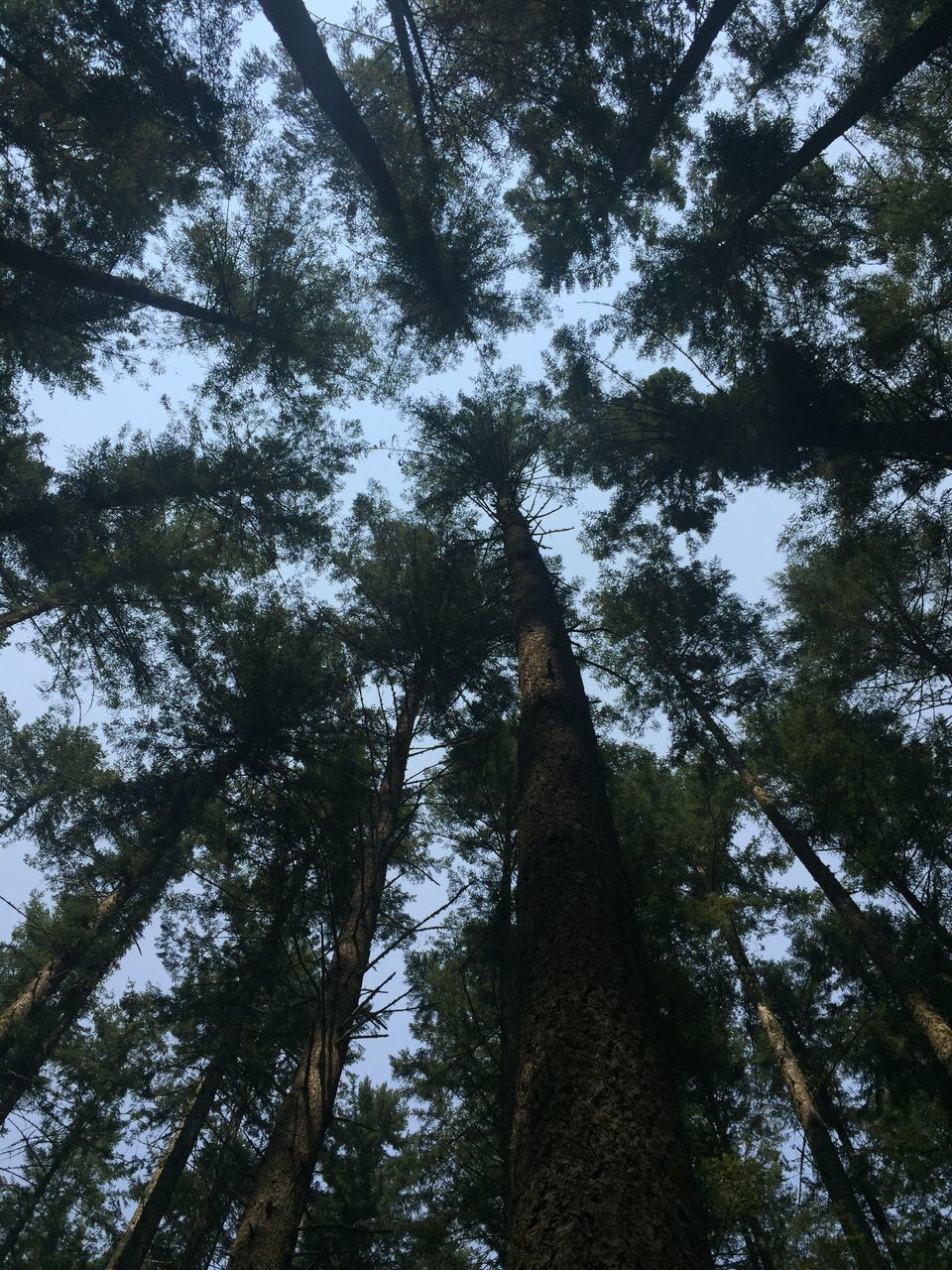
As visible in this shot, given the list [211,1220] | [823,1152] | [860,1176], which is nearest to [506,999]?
[211,1220]

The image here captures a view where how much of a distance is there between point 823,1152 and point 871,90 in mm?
12625

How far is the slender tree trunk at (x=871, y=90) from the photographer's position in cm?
792

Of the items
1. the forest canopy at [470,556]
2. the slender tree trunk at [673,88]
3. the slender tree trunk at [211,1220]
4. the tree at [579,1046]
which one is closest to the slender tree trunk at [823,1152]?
the forest canopy at [470,556]

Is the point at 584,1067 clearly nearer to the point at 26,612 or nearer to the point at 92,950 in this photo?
the point at 92,950

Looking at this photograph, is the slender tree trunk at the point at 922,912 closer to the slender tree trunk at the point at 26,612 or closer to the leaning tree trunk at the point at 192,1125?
the leaning tree trunk at the point at 192,1125

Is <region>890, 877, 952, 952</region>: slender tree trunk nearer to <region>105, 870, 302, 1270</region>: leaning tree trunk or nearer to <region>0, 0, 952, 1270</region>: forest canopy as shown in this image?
<region>0, 0, 952, 1270</region>: forest canopy


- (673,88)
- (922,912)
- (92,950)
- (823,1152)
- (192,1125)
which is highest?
(673,88)

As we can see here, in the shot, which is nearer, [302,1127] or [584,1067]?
[584,1067]

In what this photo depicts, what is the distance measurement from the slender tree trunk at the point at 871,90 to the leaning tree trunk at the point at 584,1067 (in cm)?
899

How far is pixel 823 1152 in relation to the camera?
8586 mm

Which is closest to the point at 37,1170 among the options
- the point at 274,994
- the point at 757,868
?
the point at 274,994

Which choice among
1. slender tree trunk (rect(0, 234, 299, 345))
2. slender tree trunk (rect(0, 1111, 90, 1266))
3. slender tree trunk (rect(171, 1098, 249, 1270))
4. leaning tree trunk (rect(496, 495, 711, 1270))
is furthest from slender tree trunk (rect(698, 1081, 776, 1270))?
slender tree trunk (rect(0, 234, 299, 345))

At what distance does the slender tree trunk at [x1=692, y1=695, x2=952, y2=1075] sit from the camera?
7.48m

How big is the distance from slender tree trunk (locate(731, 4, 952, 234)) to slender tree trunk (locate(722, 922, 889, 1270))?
9.61m
